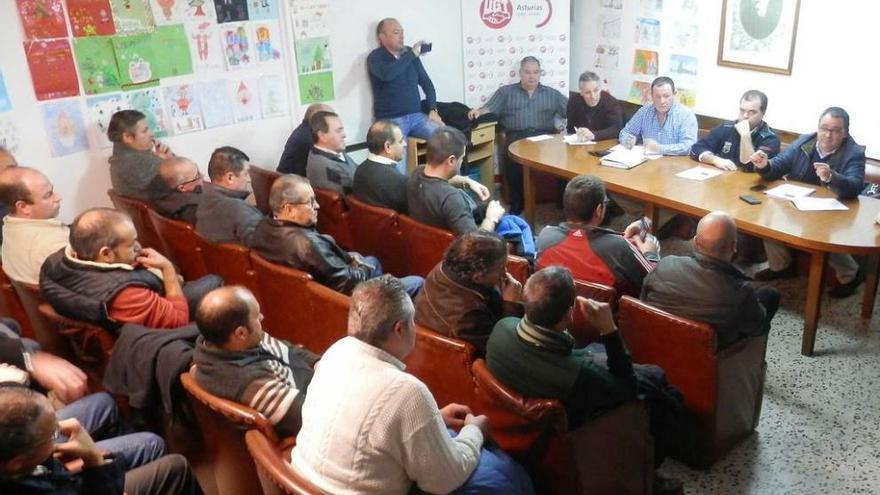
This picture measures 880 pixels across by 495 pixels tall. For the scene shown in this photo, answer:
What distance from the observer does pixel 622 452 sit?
2.37 m

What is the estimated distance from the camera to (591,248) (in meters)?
2.98

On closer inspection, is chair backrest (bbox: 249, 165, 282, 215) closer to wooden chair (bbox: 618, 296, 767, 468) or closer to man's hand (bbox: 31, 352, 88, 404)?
man's hand (bbox: 31, 352, 88, 404)

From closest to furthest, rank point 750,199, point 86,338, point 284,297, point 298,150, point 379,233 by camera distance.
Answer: point 86,338 → point 284,297 → point 379,233 → point 750,199 → point 298,150

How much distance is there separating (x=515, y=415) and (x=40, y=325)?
1.84 meters

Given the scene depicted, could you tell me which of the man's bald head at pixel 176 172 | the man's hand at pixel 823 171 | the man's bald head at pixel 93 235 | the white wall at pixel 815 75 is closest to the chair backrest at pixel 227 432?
the man's bald head at pixel 93 235

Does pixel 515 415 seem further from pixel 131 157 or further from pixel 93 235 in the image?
pixel 131 157

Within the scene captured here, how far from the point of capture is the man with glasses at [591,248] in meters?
2.96

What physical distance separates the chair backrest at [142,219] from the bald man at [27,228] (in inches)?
33.3

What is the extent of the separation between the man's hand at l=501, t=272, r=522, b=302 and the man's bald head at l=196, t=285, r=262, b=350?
90cm

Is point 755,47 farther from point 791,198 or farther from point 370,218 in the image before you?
point 370,218

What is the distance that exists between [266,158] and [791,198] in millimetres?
3540

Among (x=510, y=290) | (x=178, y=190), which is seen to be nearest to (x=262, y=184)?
(x=178, y=190)

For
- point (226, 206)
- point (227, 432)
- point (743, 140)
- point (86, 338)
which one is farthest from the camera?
point (743, 140)

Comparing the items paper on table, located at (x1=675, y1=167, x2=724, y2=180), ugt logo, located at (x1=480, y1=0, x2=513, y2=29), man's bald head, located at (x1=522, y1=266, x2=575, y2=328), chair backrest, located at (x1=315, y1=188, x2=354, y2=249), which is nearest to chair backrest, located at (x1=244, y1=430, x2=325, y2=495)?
man's bald head, located at (x1=522, y1=266, x2=575, y2=328)
